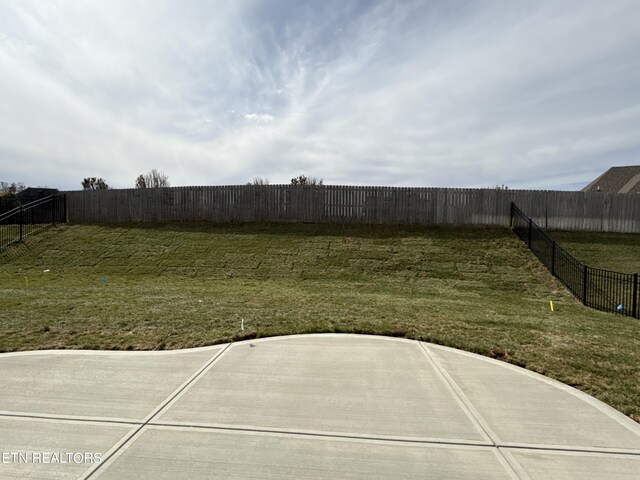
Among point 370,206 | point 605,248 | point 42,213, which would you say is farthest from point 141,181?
point 605,248

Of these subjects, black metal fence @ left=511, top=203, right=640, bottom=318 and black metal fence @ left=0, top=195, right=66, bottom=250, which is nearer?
black metal fence @ left=511, top=203, right=640, bottom=318

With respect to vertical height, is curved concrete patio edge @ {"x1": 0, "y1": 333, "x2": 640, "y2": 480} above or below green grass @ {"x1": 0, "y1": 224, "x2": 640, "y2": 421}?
below

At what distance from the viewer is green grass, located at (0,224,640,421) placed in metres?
4.38

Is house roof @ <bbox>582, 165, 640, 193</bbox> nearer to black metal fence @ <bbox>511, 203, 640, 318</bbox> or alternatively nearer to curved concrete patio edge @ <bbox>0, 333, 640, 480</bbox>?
black metal fence @ <bbox>511, 203, 640, 318</bbox>

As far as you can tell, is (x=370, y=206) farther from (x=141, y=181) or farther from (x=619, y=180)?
(x=141, y=181)

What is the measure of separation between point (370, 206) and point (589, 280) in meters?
8.97

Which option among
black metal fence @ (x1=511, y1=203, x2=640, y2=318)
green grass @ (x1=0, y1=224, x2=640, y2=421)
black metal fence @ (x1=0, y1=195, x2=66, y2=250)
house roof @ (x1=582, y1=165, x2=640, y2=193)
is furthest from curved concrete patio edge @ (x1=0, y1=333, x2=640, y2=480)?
house roof @ (x1=582, y1=165, x2=640, y2=193)

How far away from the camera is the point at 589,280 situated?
10359 millimetres

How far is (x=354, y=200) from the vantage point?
16.2m

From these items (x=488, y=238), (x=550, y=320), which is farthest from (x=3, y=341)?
(x=488, y=238)

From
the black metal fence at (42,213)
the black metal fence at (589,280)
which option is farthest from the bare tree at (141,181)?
the black metal fence at (589,280)

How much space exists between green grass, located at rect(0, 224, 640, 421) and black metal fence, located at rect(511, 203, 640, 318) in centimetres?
43

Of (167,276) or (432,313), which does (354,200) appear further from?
(432,313)

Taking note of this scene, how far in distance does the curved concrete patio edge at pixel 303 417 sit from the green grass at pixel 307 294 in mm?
569
